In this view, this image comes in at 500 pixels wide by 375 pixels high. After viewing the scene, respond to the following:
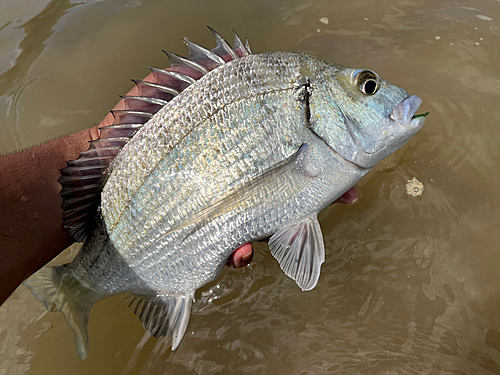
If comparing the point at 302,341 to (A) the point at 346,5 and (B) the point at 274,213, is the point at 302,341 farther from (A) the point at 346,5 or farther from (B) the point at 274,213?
(A) the point at 346,5

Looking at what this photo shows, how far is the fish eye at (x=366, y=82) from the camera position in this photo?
1.66 metres

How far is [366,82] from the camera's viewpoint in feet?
5.46

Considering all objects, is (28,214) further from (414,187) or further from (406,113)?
(414,187)

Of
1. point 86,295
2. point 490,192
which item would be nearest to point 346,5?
point 490,192

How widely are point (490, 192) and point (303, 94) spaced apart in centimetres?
168

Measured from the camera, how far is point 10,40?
9.87 ft

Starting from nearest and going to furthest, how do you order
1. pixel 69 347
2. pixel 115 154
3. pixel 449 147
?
pixel 115 154
pixel 69 347
pixel 449 147

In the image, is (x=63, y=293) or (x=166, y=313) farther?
(x=166, y=313)

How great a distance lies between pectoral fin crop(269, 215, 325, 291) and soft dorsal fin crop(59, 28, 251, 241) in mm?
900

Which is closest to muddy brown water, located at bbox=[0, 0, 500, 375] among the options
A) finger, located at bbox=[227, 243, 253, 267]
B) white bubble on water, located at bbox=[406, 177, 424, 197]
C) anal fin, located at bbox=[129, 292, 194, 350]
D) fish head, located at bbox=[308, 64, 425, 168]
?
white bubble on water, located at bbox=[406, 177, 424, 197]

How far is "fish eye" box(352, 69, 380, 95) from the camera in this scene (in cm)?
166

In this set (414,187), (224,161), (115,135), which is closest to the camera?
(224,161)

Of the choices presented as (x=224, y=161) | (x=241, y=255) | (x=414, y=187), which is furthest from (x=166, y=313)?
(x=414, y=187)

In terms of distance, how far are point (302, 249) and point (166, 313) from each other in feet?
2.80
